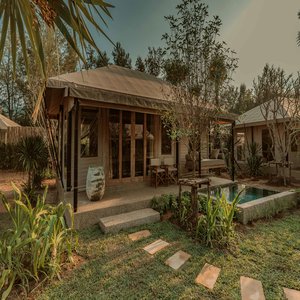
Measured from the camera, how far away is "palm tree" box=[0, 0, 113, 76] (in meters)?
1.85

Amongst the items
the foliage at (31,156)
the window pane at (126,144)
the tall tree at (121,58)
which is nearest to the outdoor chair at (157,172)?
the window pane at (126,144)

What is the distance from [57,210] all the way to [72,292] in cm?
122

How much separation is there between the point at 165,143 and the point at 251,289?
18.9 ft

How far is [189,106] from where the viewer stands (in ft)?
15.2

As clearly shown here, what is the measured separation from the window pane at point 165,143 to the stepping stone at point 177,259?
4724 millimetres

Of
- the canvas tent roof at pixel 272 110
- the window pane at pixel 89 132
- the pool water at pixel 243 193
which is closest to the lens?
the pool water at pixel 243 193

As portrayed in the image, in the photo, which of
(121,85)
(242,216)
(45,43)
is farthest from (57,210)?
(121,85)

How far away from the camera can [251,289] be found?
8.31 feet

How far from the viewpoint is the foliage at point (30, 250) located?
2.51 meters

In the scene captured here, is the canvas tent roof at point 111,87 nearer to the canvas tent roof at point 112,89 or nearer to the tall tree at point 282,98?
the canvas tent roof at point 112,89

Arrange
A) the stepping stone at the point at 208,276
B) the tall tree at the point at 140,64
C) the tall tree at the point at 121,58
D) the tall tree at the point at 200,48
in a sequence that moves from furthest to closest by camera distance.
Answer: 1. the tall tree at the point at 140,64
2. the tall tree at the point at 121,58
3. the tall tree at the point at 200,48
4. the stepping stone at the point at 208,276

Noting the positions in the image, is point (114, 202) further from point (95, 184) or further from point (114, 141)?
point (114, 141)

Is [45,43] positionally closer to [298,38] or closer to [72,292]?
[72,292]

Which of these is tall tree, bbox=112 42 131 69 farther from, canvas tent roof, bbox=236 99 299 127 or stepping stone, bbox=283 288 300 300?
stepping stone, bbox=283 288 300 300
